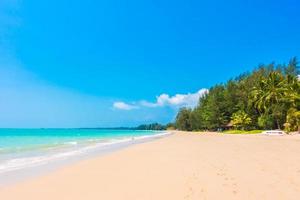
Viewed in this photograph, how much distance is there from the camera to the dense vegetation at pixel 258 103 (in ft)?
151

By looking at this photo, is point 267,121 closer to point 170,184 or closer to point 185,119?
point 170,184

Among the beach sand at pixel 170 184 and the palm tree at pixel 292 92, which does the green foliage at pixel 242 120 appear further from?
the beach sand at pixel 170 184

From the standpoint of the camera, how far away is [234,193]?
20.5 feet

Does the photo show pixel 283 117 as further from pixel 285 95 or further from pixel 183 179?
pixel 183 179

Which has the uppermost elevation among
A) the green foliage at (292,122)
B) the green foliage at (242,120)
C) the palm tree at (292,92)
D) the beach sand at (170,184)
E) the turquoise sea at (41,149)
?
the palm tree at (292,92)

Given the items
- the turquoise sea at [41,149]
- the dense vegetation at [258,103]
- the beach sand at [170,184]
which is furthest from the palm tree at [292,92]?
the beach sand at [170,184]

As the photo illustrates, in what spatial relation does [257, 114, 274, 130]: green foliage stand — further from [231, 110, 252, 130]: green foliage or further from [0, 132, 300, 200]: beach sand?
[0, 132, 300, 200]: beach sand

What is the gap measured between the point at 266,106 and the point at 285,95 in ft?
16.0

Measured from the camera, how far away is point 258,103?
5334cm

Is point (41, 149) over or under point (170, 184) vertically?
over

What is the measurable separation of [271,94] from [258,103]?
514 cm

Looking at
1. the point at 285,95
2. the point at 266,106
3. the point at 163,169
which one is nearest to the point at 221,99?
the point at 266,106

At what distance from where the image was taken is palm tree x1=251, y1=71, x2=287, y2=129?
→ 157 ft

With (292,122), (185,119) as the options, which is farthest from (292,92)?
(185,119)
